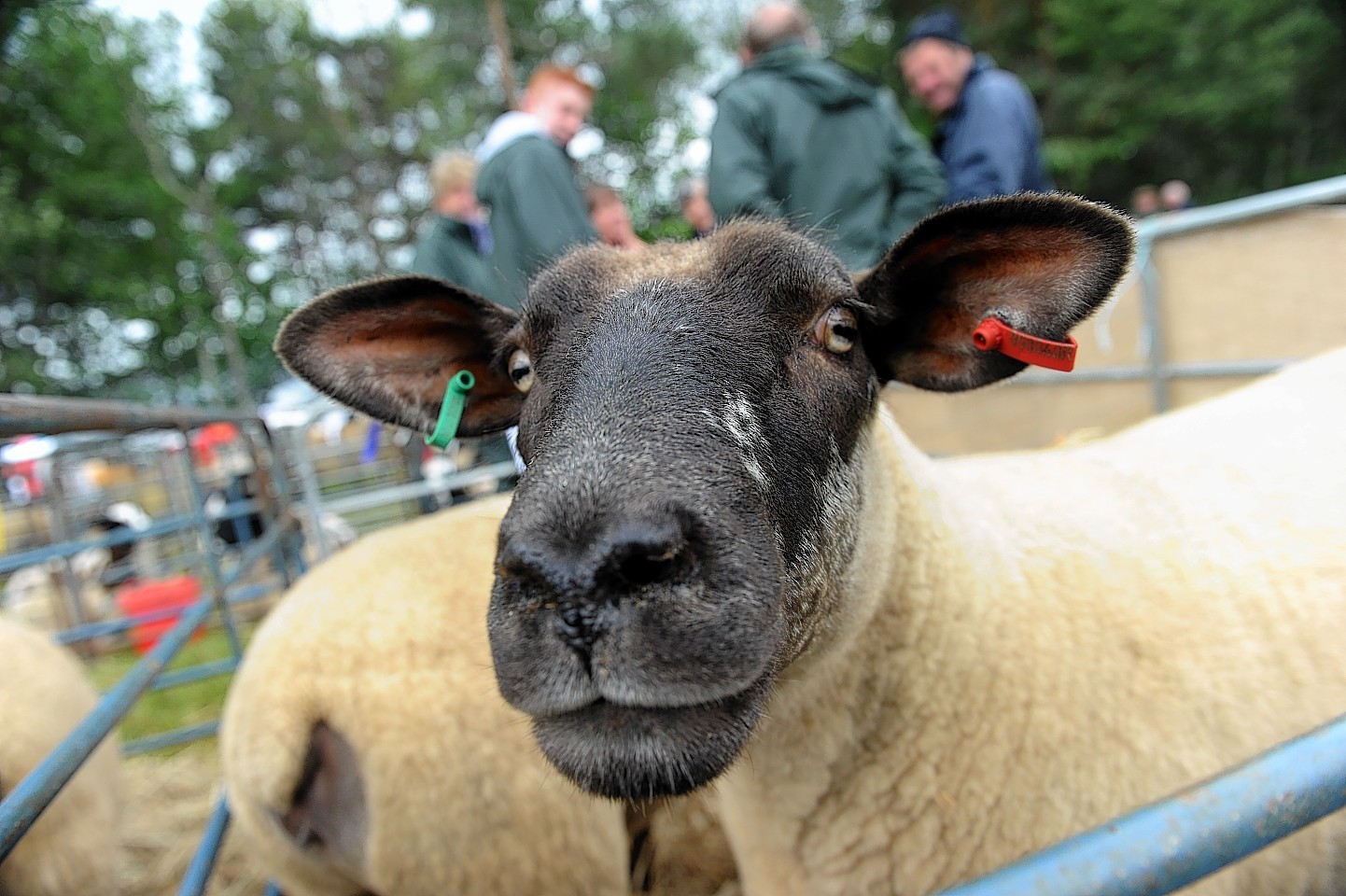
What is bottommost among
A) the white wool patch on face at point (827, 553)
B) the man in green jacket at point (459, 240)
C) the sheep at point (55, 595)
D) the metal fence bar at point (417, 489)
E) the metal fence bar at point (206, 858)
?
the sheep at point (55, 595)

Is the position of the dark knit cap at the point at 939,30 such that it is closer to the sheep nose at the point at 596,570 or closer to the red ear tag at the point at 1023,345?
the red ear tag at the point at 1023,345

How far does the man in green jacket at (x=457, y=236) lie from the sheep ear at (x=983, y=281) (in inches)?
125

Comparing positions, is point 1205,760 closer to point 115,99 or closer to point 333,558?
point 333,558

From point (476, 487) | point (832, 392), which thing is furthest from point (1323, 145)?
point (832, 392)

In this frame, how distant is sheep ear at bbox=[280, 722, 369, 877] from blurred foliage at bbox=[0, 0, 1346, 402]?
19.9 m

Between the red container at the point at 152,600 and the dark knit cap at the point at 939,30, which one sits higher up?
the dark knit cap at the point at 939,30

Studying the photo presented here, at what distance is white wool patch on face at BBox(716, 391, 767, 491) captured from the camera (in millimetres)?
1333

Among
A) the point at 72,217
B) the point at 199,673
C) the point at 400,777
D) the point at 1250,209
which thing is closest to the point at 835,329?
the point at 400,777

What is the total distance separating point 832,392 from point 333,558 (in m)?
2.23

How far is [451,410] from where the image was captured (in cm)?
198

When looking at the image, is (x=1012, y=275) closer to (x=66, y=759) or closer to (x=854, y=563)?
(x=854, y=563)

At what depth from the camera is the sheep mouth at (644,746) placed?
3.60 feet

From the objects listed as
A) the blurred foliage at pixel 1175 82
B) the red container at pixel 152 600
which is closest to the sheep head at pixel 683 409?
the red container at pixel 152 600

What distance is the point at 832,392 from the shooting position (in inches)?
64.2
